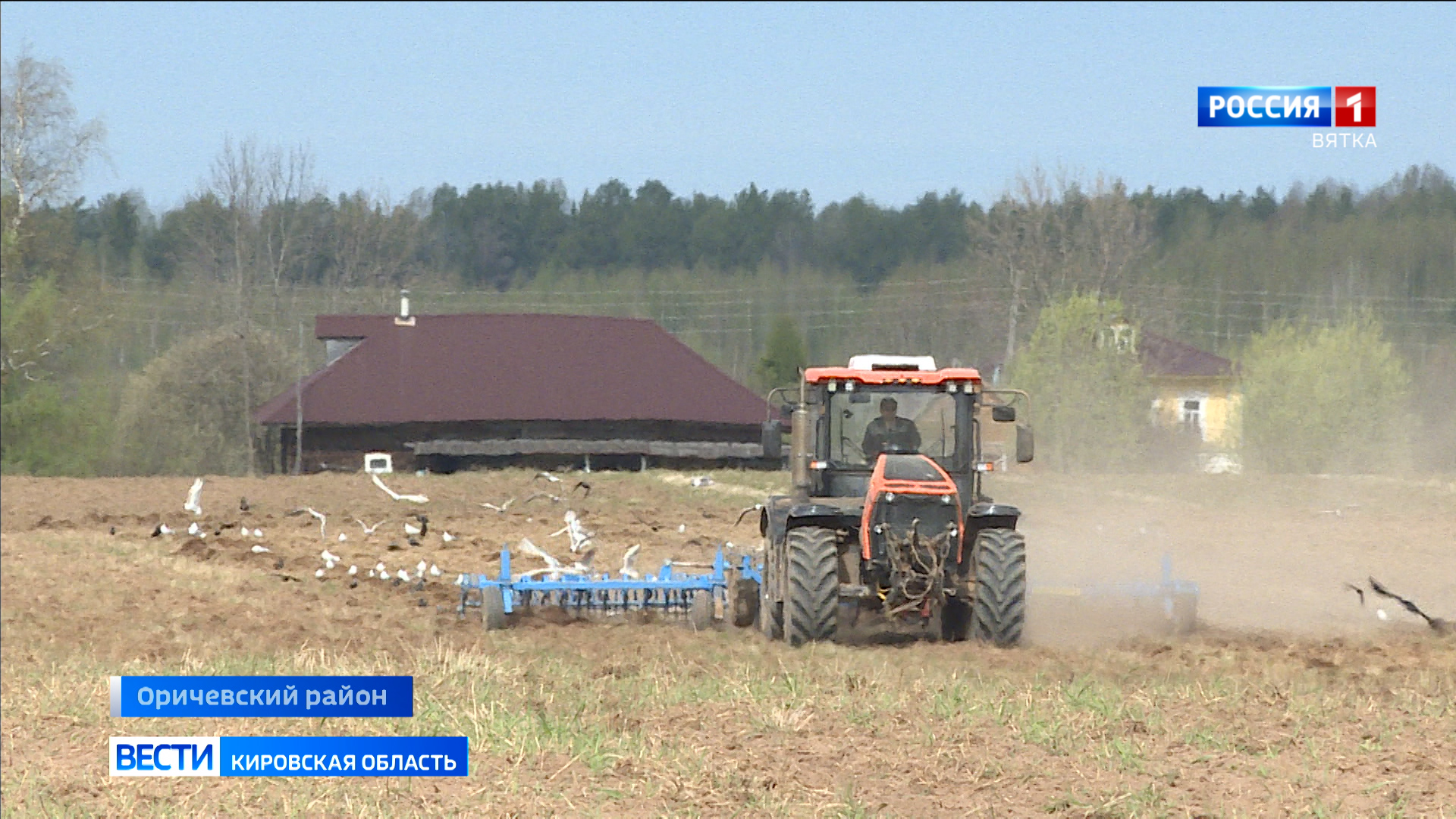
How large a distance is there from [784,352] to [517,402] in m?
19.8

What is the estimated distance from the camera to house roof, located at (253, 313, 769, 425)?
42.8 meters

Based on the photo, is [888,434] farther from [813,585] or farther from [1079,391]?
[1079,391]

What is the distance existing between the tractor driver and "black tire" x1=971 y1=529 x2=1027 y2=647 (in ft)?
3.74

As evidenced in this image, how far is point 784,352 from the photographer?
79.5ft

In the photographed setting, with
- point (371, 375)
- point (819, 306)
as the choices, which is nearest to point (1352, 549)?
point (819, 306)

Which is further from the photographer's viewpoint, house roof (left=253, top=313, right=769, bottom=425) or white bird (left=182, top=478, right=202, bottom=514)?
house roof (left=253, top=313, right=769, bottom=425)

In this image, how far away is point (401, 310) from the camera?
46.5 metres

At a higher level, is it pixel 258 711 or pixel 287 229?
pixel 287 229

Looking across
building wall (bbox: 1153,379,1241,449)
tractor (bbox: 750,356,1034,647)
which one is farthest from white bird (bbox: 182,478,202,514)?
building wall (bbox: 1153,379,1241,449)

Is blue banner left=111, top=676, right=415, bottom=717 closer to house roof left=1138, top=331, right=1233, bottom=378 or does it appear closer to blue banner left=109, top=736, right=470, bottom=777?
blue banner left=109, top=736, right=470, bottom=777

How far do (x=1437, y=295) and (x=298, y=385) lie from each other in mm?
32074

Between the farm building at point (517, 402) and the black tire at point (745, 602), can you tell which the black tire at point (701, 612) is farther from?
the farm building at point (517, 402)

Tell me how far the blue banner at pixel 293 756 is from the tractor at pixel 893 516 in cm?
466

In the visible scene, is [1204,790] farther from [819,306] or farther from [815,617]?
[819,306]
